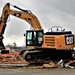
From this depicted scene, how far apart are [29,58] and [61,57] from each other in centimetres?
301

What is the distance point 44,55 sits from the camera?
31516mm

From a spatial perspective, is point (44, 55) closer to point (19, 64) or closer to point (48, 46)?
point (48, 46)

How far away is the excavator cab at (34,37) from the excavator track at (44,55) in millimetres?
962

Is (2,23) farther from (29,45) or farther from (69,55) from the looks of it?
(69,55)

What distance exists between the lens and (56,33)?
32.0 meters

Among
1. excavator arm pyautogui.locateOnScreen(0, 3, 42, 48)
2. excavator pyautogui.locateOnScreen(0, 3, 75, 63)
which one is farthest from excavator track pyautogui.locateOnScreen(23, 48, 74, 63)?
excavator arm pyautogui.locateOnScreen(0, 3, 42, 48)

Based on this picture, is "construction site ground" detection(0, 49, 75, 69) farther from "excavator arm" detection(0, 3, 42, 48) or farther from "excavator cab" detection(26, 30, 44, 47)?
"excavator arm" detection(0, 3, 42, 48)

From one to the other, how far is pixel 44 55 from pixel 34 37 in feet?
6.21

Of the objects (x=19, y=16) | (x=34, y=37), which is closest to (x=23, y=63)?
(x=34, y=37)

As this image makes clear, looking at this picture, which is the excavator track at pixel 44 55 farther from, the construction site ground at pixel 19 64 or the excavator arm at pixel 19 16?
the excavator arm at pixel 19 16

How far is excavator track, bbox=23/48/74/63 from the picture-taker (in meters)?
31.0

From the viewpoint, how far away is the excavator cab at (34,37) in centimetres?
3192

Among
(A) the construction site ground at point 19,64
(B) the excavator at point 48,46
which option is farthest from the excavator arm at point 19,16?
(A) the construction site ground at point 19,64

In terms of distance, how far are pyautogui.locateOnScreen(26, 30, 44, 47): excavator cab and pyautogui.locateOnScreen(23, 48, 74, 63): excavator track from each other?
962 millimetres
